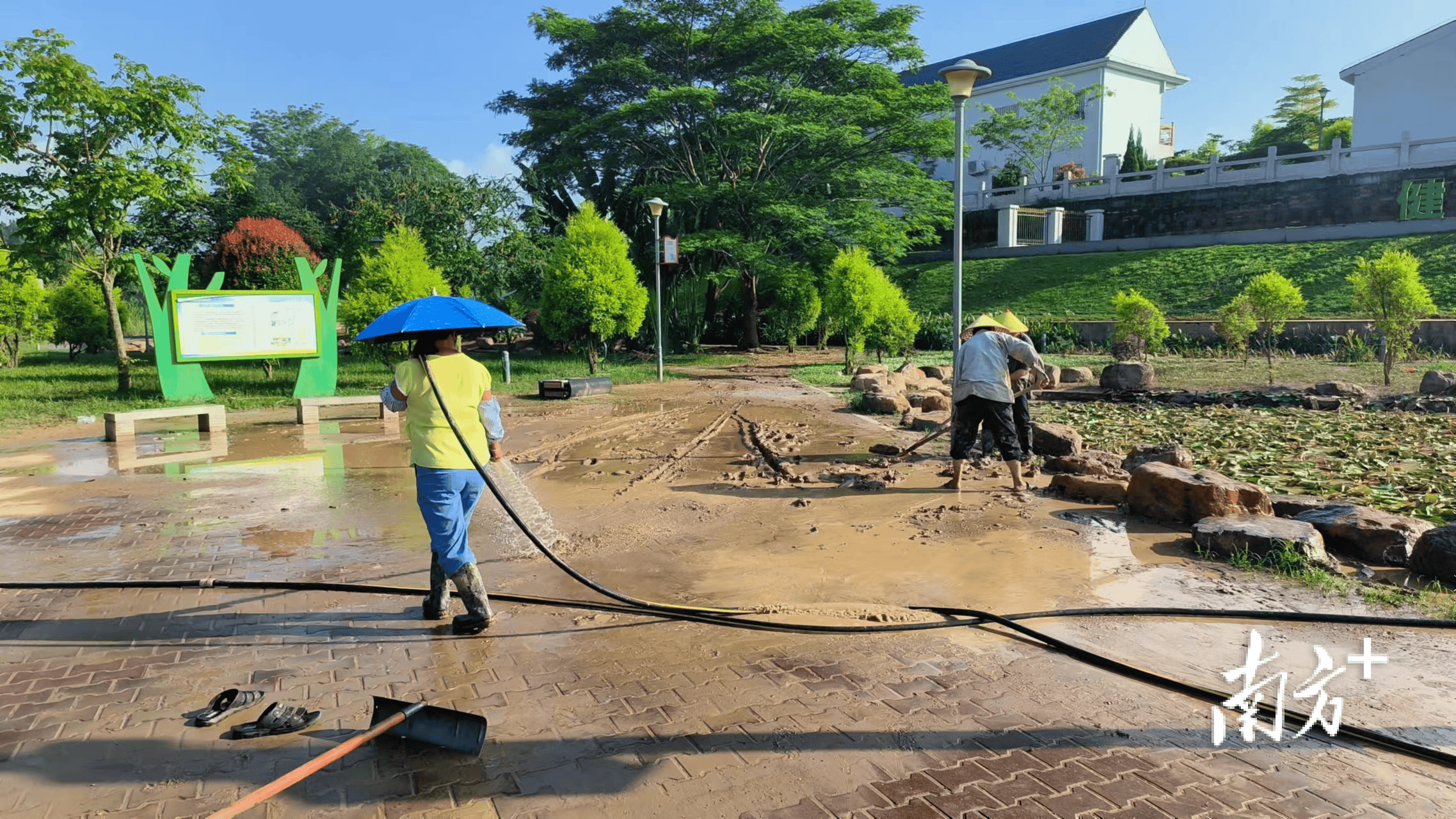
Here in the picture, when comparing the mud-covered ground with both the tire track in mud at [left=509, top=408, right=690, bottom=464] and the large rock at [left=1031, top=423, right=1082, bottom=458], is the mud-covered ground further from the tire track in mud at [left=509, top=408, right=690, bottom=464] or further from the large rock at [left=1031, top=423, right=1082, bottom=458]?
the tire track in mud at [left=509, top=408, right=690, bottom=464]

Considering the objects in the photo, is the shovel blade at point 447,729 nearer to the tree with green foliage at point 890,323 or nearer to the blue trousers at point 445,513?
the blue trousers at point 445,513

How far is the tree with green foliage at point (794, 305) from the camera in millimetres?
26422

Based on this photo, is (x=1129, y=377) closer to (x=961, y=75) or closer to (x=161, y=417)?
(x=961, y=75)

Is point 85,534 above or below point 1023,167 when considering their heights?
below

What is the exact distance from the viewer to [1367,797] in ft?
10.1

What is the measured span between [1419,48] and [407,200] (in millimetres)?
39947

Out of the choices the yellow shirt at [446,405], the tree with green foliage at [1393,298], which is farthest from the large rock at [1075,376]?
the yellow shirt at [446,405]

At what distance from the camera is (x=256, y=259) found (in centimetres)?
2384

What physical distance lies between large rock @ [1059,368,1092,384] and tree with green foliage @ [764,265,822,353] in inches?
376

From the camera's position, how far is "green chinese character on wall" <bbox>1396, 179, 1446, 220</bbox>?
2823cm

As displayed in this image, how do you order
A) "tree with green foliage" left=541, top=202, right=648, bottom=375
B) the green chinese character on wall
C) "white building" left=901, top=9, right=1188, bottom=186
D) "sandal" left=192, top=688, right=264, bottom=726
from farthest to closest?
"white building" left=901, top=9, right=1188, bottom=186
the green chinese character on wall
"tree with green foliage" left=541, top=202, right=648, bottom=375
"sandal" left=192, top=688, right=264, bottom=726

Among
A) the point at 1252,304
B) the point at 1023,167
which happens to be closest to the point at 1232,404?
the point at 1252,304

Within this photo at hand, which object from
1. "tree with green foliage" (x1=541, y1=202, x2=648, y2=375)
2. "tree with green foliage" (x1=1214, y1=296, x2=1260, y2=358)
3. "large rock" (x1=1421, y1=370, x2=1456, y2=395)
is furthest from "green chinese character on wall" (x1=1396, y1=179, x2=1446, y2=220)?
"tree with green foliage" (x1=541, y1=202, x2=648, y2=375)

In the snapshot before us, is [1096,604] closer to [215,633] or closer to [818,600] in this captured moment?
[818,600]
